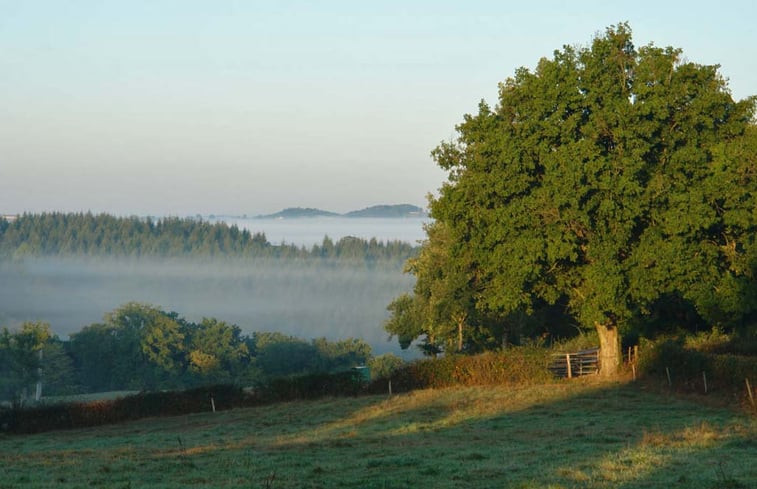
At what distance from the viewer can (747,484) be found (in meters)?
18.7

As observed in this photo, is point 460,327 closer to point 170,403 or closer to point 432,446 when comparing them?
point 170,403

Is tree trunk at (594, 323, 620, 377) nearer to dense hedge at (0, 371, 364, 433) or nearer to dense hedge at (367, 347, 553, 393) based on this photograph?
dense hedge at (367, 347, 553, 393)

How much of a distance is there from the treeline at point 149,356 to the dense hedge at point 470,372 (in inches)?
3344

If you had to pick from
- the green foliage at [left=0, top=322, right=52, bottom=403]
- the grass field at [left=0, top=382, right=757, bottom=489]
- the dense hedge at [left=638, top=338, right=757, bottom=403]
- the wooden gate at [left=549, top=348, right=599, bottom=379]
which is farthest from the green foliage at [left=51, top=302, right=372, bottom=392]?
the dense hedge at [left=638, top=338, right=757, bottom=403]

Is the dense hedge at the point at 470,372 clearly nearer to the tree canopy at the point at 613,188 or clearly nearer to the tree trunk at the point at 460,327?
the tree canopy at the point at 613,188

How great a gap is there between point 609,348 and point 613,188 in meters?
10.4

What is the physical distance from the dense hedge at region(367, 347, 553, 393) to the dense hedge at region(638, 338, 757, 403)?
616 centimetres

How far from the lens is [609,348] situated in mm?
53344

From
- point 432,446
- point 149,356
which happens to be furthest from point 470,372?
point 149,356

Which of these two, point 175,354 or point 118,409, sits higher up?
point 118,409

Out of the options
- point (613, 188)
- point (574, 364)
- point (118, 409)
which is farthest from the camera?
point (574, 364)

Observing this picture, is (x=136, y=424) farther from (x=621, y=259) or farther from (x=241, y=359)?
(x=241, y=359)

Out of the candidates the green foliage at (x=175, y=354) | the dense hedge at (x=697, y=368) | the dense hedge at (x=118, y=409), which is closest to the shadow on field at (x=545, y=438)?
the dense hedge at (x=697, y=368)

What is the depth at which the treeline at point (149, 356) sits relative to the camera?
14238cm
